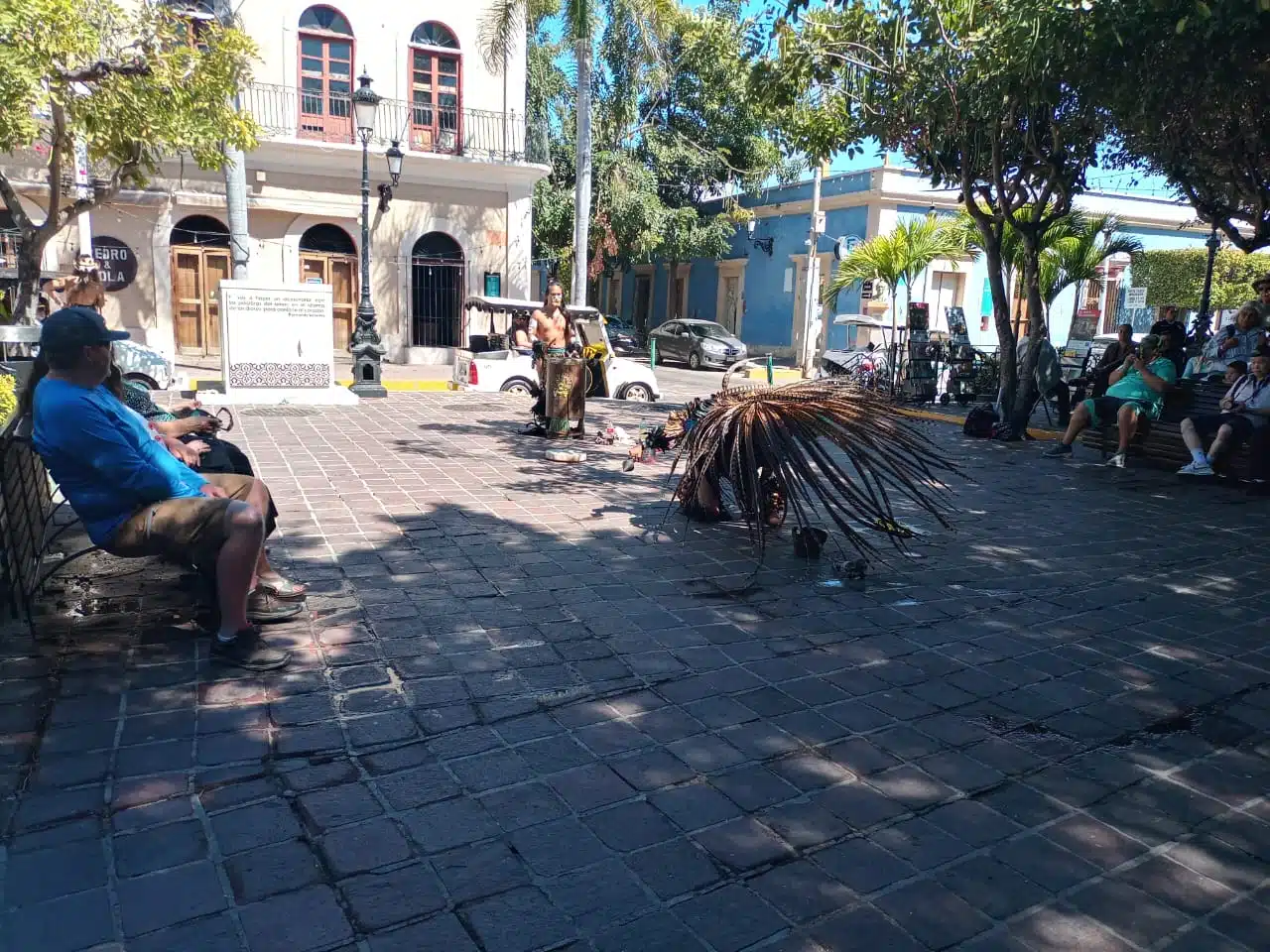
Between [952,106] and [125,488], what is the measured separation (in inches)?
403

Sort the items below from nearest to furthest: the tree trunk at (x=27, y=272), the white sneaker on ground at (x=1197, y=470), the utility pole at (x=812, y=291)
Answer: the white sneaker on ground at (x=1197, y=470) → the tree trunk at (x=27, y=272) → the utility pole at (x=812, y=291)

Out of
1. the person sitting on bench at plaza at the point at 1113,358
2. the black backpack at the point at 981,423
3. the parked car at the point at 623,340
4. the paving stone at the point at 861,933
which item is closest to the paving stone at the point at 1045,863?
the paving stone at the point at 861,933

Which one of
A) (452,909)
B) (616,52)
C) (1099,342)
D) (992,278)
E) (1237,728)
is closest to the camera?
(452,909)

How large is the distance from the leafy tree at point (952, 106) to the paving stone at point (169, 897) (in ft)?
30.2

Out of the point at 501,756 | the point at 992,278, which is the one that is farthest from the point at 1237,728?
the point at 992,278

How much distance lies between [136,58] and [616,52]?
59.9ft

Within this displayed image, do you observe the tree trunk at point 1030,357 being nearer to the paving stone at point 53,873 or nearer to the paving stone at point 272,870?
the paving stone at point 272,870

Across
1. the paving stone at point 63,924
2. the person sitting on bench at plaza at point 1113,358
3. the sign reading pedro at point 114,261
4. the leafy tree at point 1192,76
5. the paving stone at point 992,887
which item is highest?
the leafy tree at point 1192,76

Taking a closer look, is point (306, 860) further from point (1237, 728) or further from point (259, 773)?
point (1237, 728)

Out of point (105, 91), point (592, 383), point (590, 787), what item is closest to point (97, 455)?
point (590, 787)

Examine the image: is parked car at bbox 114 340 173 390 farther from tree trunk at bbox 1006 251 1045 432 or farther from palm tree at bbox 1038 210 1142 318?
palm tree at bbox 1038 210 1142 318

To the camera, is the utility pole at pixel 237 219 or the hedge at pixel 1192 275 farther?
the hedge at pixel 1192 275

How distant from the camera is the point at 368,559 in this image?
18.0 ft

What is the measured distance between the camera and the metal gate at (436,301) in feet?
70.3
